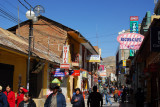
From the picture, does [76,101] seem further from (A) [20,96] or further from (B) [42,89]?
(B) [42,89]

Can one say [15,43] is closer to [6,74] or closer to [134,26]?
[6,74]

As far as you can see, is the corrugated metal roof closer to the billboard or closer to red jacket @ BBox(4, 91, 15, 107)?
red jacket @ BBox(4, 91, 15, 107)

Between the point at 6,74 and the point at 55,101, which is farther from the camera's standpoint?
the point at 6,74

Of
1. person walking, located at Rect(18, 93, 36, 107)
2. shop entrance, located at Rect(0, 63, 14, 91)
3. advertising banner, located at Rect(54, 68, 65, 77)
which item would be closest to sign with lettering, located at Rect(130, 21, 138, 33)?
advertising banner, located at Rect(54, 68, 65, 77)

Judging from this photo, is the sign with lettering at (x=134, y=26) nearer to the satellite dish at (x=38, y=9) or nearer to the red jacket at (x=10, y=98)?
the satellite dish at (x=38, y=9)

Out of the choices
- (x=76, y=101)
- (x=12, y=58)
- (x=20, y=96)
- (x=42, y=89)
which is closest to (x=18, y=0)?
(x=12, y=58)

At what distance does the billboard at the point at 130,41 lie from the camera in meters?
14.5

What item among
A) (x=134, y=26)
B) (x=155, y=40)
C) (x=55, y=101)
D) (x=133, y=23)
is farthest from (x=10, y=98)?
(x=133, y=23)

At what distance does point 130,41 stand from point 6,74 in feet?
23.5

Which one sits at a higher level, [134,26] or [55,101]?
[134,26]

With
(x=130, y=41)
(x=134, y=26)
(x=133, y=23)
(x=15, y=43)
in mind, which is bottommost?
(x=15, y=43)

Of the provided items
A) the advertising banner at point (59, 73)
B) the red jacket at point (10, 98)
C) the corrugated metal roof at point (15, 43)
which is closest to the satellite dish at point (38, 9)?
the corrugated metal roof at point (15, 43)

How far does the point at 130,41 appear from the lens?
14.6 metres

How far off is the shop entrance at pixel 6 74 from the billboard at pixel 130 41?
6347 mm
